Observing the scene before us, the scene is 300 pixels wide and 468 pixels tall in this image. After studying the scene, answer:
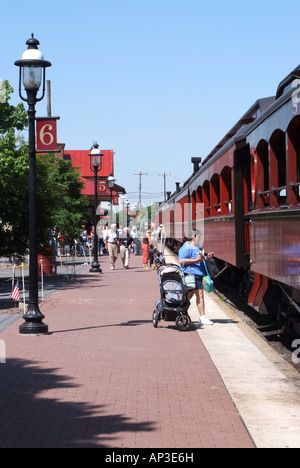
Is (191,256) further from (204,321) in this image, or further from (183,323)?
(183,323)

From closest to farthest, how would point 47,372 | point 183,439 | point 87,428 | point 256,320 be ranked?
1. point 183,439
2. point 87,428
3. point 47,372
4. point 256,320

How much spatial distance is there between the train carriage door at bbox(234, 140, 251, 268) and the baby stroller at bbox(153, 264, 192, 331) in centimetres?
133

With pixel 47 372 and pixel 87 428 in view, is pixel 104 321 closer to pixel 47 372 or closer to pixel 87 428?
pixel 47 372

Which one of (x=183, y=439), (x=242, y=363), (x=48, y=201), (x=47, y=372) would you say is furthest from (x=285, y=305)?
(x=48, y=201)

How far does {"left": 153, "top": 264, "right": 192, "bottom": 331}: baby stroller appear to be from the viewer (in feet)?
41.4

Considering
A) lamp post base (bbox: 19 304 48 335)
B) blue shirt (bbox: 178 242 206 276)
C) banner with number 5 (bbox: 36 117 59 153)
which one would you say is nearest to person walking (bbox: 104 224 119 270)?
banner with number 5 (bbox: 36 117 59 153)

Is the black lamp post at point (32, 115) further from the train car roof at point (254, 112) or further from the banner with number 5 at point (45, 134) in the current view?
the train car roof at point (254, 112)

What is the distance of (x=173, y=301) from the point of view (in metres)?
12.7

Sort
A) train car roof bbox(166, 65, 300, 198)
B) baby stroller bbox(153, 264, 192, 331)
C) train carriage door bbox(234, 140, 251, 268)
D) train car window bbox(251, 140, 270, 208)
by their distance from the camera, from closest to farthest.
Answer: train car roof bbox(166, 65, 300, 198), train car window bbox(251, 140, 270, 208), baby stroller bbox(153, 264, 192, 331), train carriage door bbox(234, 140, 251, 268)

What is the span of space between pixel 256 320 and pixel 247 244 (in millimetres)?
1587

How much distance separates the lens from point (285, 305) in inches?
448

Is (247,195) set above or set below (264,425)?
above

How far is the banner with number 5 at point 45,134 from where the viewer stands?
43.8ft

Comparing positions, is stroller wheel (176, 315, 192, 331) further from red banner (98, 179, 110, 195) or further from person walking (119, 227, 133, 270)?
red banner (98, 179, 110, 195)
